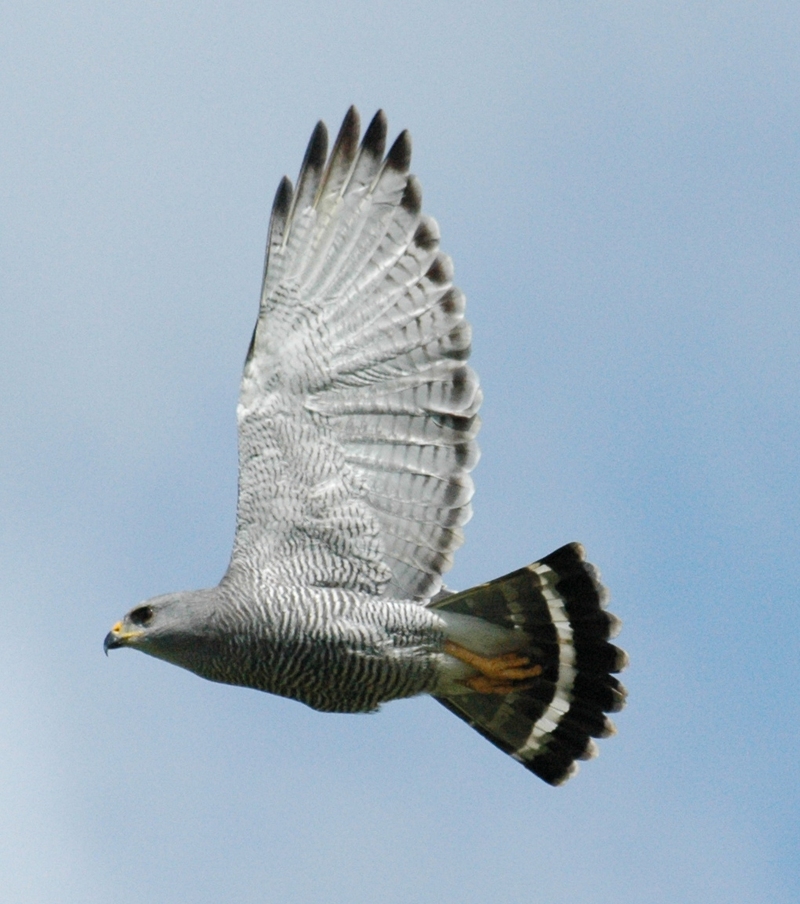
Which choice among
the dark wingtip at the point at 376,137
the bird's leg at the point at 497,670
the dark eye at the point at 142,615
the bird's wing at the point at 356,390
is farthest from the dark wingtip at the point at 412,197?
the dark eye at the point at 142,615

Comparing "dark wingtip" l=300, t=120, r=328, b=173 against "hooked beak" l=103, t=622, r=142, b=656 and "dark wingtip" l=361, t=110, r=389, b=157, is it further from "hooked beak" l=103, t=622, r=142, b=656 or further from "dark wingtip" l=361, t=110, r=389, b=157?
"hooked beak" l=103, t=622, r=142, b=656

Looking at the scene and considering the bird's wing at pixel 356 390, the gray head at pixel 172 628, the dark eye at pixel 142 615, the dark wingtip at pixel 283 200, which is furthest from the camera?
the dark wingtip at pixel 283 200

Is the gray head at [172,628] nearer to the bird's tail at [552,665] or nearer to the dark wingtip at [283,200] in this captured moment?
the bird's tail at [552,665]

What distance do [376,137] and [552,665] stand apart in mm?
3778

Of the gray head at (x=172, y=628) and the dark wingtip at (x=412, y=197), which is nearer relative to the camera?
the gray head at (x=172, y=628)

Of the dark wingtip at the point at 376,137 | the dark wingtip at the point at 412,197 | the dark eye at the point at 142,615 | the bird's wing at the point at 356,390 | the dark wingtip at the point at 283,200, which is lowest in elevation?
the dark eye at the point at 142,615

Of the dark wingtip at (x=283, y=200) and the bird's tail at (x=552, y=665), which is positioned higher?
the dark wingtip at (x=283, y=200)

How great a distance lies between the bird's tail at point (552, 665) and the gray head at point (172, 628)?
61.9 inches

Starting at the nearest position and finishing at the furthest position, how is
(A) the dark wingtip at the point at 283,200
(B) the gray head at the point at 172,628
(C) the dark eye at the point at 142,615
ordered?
1. (B) the gray head at the point at 172,628
2. (C) the dark eye at the point at 142,615
3. (A) the dark wingtip at the point at 283,200

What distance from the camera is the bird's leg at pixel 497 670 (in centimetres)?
1118

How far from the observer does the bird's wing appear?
10.8 m

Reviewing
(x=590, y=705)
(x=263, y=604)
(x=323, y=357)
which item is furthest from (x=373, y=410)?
(x=590, y=705)

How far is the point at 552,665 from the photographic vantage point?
11539mm

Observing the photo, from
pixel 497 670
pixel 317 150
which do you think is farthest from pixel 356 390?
pixel 497 670
